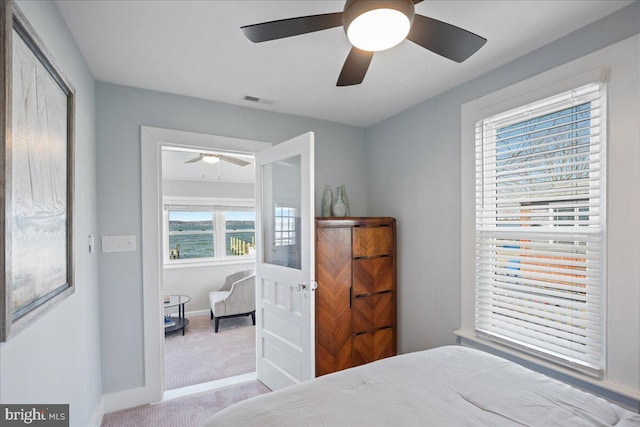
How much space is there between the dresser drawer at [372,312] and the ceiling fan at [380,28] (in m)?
2.06

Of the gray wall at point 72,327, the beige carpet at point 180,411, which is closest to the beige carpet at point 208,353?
the beige carpet at point 180,411

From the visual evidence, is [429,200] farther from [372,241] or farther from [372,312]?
[372,312]

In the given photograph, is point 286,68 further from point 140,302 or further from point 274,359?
point 274,359

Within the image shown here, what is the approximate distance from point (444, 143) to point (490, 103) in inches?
18.7

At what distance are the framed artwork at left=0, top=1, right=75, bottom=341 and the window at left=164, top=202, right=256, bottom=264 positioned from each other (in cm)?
403

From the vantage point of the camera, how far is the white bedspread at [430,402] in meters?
1.14

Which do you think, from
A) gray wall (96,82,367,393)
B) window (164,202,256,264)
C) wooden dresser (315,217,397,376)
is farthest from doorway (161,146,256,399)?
wooden dresser (315,217,397,376)

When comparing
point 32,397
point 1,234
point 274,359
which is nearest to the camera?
point 1,234

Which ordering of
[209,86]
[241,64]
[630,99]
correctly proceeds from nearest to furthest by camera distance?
[630,99] → [241,64] → [209,86]

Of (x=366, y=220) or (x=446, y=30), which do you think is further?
(x=366, y=220)

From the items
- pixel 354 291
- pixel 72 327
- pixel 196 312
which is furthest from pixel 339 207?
pixel 196 312

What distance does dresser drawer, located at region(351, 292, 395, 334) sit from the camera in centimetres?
285

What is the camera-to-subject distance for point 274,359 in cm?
277

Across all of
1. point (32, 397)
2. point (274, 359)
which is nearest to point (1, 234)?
point (32, 397)
